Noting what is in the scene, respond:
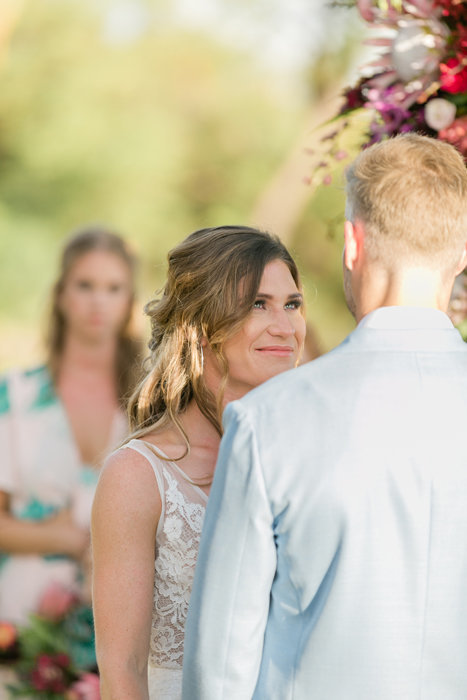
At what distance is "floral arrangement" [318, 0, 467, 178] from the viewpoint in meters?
2.11

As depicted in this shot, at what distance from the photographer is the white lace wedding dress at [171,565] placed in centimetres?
179

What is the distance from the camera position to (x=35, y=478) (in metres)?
3.62

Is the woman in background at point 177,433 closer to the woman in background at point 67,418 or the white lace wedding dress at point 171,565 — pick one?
the white lace wedding dress at point 171,565

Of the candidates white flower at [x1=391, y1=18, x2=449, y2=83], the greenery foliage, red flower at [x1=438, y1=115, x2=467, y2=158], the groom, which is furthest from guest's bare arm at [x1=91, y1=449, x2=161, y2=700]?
the greenery foliage

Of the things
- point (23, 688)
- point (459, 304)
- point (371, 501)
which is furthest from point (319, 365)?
point (23, 688)

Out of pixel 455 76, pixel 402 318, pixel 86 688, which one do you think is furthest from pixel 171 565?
pixel 86 688

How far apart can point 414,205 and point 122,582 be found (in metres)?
0.89

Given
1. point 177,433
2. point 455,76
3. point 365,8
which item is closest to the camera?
point 177,433

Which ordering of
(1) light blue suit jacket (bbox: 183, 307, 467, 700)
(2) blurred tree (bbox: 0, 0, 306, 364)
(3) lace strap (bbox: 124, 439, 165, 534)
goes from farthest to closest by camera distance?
1. (2) blurred tree (bbox: 0, 0, 306, 364)
2. (3) lace strap (bbox: 124, 439, 165, 534)
3. (1) light blue suit jacket (bbox: 183, 307, 467, 700)

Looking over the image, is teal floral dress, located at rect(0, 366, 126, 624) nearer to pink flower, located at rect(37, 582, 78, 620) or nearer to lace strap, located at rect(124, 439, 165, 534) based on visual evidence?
pink flower, located at rect(37, 582, 78, 620)

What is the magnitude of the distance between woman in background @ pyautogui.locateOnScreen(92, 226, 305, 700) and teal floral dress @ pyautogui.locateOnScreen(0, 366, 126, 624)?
1.63 metres

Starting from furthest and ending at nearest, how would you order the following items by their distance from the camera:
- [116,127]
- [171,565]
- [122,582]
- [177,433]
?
[116,127], [177,433], [171,565], [122,582]

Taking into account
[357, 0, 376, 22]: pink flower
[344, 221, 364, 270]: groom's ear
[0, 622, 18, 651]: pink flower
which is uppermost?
[357, 0, 376, 22]: pink flower

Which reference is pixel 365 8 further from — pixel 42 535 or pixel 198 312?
pixel 42 535
